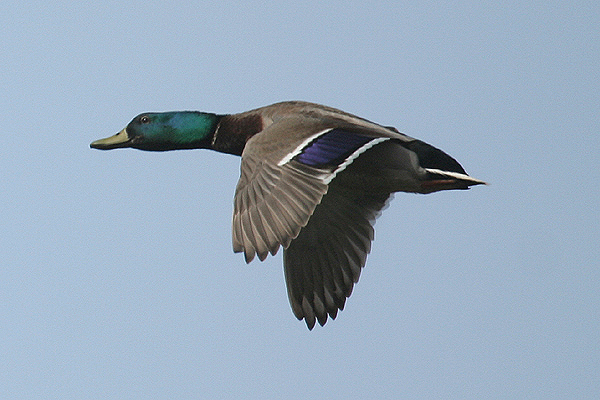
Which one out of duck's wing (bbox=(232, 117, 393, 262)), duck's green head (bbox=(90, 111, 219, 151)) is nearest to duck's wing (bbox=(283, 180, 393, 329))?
duck's green head (bbox=(90, 111, 219, 151))

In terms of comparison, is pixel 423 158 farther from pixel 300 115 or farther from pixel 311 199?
pixel 311 199

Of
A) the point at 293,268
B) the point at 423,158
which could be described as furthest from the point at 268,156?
the point at 293,268

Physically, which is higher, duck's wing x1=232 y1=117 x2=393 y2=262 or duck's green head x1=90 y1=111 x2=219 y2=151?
duck's green head x1=90 y1=111 x2=219 y2=151

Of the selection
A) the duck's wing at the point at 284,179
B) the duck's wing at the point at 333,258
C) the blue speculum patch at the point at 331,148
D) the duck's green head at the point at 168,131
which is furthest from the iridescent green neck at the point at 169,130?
the blue speculum patch at the point at 331,148

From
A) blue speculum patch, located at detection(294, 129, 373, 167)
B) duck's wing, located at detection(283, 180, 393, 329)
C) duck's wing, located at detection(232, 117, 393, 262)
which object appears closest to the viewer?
duck's wing, located at detection(232, 117, 393, 262)

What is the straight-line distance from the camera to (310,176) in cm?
823

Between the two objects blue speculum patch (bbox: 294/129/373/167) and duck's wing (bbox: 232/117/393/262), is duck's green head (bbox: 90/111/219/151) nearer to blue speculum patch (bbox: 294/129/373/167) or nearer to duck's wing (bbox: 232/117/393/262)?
duck's wing (bbox: 232/117/393/262)

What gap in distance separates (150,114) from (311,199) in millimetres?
3158

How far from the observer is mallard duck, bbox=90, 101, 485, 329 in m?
8.10

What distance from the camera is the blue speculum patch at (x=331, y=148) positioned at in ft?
27.5

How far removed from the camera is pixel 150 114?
10750mm

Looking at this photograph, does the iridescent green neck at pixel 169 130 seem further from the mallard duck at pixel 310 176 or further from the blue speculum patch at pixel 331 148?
the blue speculum patch at pixel 331 148

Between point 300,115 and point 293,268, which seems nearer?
point 300,115

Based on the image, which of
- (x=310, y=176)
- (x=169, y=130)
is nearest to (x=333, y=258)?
(x=169, y=130)
